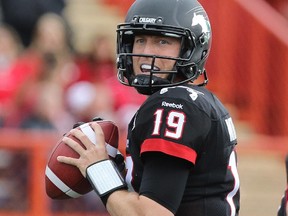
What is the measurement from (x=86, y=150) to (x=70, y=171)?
132 mm

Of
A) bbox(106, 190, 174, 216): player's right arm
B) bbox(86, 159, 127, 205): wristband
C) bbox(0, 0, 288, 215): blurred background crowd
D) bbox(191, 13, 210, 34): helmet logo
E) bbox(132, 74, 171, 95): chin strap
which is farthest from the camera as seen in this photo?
bbox(0, 0, 288, 215): blurred background crowd

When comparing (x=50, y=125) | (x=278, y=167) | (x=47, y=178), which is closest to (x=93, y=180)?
(x=47, y=178)

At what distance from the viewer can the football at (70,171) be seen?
12.9 ft

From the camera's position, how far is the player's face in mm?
3912

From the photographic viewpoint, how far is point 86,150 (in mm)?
3877

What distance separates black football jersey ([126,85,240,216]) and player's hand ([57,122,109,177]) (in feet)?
0.40

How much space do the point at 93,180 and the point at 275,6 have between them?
24.9 ft

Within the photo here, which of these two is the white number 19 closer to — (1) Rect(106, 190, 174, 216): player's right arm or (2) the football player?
(2) the football player

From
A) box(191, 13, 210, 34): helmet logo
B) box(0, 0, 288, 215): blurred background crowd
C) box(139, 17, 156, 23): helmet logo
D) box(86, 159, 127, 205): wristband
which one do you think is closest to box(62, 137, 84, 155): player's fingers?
box(86, 159, 127, 205): wristband

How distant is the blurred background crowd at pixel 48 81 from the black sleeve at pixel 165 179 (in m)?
3.59

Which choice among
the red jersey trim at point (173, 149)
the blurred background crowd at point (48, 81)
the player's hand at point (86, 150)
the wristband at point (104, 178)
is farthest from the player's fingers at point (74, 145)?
the blurred background crowd at point (48, 81)

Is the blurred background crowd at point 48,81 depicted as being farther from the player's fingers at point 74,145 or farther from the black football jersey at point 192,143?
the black football jersey at point 192,143

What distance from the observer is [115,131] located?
4027 mm

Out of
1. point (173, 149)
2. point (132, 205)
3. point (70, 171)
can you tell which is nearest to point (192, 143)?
point (173, 149)
